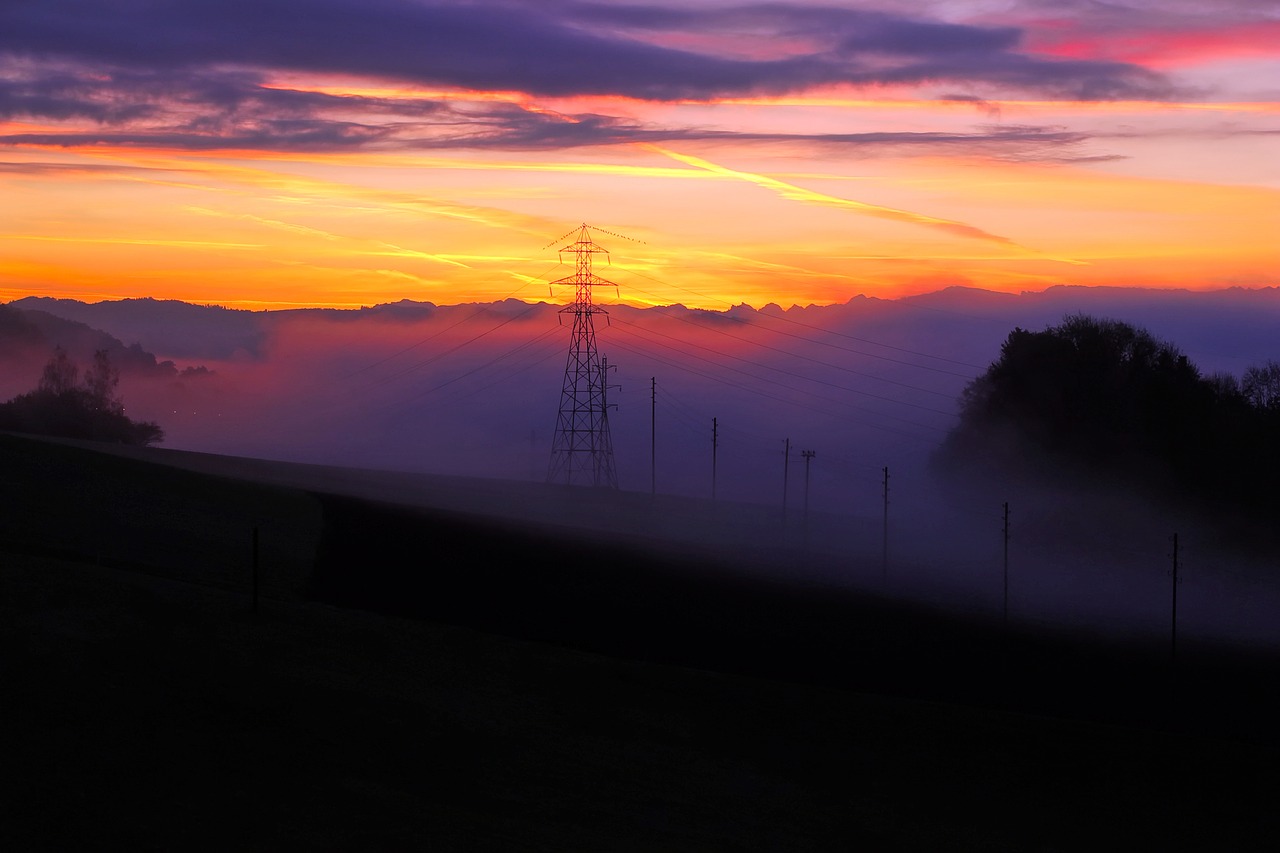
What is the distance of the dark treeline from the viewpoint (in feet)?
257

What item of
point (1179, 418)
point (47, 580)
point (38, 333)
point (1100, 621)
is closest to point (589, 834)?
point (47, 580)

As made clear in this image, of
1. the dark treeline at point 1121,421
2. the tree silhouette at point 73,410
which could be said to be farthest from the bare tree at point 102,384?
the dark treeline at point 1121,421

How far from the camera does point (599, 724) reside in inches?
973

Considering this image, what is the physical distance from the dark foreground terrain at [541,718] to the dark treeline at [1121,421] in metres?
36.9

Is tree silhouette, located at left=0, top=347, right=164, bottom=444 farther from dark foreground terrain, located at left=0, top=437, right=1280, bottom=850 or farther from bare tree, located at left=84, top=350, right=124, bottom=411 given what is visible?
dark foreground terrain, located at left=0, top=437, right=1280, bottom=850

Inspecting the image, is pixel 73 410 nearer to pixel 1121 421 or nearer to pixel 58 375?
pixel 58 375

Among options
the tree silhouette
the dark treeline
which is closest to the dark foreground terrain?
the dark treeline

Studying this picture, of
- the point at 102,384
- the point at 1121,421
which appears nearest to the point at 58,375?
the point at 102,384

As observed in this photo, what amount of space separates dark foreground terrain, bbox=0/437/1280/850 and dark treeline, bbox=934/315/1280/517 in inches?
1454

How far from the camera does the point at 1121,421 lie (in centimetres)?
8206

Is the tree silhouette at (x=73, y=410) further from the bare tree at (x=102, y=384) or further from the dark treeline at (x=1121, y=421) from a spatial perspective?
the dark treeline at (x=1121, y=421)

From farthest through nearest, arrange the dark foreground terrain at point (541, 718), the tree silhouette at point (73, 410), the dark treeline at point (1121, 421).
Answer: the tree silhouette at point (73, 410) → the dark treeline at point (1121, 421) → the dark foreground terrain at point (541, 718)

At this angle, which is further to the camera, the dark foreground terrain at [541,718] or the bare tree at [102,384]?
the bare tree at [102,384]

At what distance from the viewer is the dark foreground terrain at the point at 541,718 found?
18281mm
